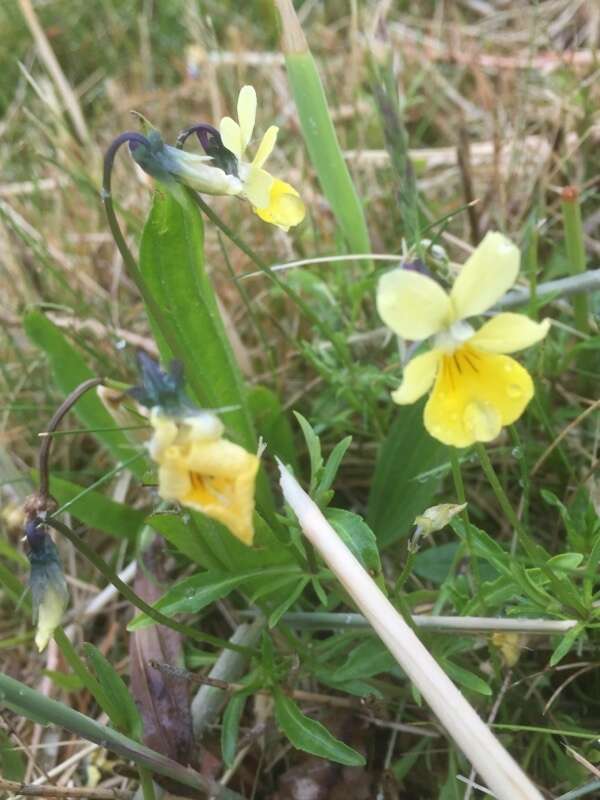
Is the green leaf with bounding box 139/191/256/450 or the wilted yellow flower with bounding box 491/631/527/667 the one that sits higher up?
the green leaf with bounding box 139/191/256/450

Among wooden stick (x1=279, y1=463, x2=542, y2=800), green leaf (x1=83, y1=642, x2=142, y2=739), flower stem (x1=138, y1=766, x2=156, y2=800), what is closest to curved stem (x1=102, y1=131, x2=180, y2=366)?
wooden stick (x1=279, y1=463, x2=542, y2=800)

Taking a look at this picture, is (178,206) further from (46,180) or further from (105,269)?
(46,180)

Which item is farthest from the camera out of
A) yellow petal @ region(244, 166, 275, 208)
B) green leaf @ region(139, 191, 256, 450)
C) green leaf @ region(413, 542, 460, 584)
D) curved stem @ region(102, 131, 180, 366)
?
green leaf @ region(413, 542, 460, 584)

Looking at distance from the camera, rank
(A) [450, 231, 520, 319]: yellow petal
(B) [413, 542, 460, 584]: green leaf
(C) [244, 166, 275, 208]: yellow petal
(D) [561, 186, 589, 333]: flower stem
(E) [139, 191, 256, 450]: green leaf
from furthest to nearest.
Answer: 1. (D) [561, 186, 589, 333]: flower stem
2. (B) [413, 542, 460, 584]: green leaf
3. (E) [139, 191, 256, 450]: green leaf
4. (C) [244, 166, 275, 208]: yellow petal
5. (A) [450, 231, 520, 319]: yellow petal

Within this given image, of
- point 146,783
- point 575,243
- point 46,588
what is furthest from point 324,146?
point 146,783

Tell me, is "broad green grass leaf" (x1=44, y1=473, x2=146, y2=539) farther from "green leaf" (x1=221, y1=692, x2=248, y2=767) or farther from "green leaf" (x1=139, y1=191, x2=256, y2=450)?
"green leaf" (x1=221, y1=692, x2=248, y2=767)

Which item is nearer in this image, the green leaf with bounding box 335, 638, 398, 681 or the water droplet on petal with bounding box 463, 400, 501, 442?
the water droplet on petal with bounding box 463, 400, 501, 442

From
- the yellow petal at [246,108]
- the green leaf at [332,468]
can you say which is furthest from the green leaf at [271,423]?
the yellow petal at [246,108]

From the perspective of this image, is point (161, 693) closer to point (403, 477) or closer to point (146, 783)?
point (146, 783)
